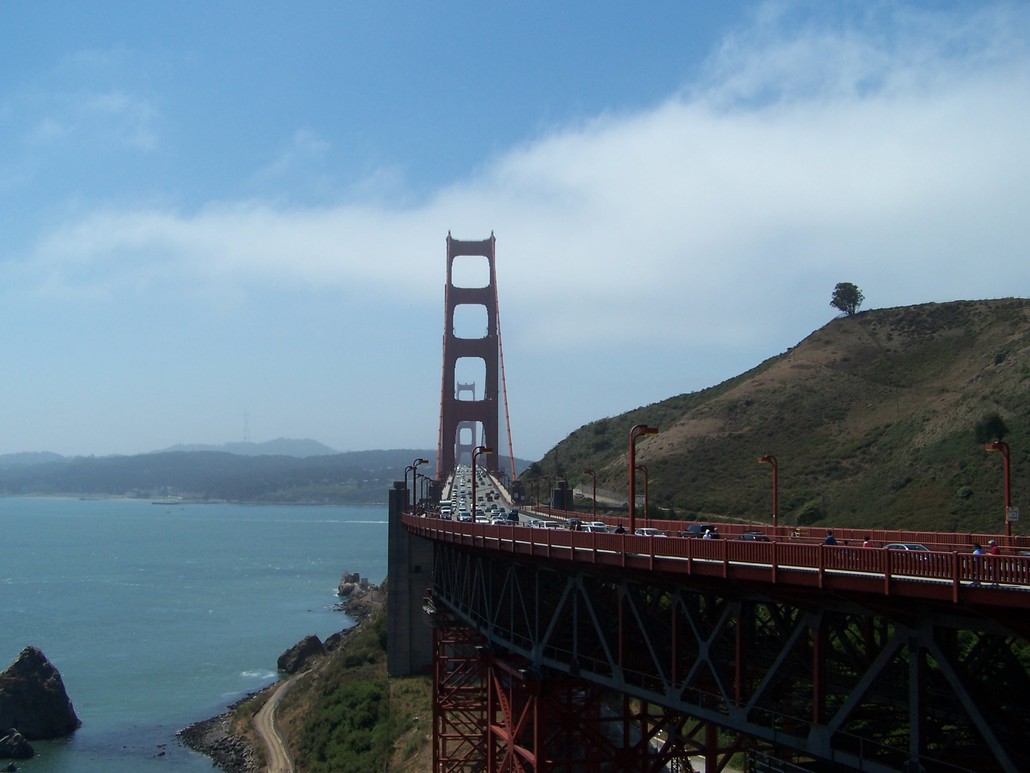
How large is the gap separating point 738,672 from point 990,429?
47.2 metres

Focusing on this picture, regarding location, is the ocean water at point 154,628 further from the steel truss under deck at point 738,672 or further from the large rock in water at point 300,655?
the steel truss under deck at point 738,672

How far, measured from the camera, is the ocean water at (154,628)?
5171 centimetres

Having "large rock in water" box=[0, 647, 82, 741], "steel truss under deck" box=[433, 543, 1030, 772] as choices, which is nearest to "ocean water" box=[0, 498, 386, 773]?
"large rock in water" box=[0, 647, 82, 741]

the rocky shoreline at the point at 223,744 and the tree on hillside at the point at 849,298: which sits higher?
the tree on hillside at the point at 849,298

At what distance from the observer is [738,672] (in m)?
15.7

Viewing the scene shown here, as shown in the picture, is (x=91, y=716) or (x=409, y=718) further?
(x=91, y=716)

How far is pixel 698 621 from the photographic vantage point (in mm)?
18000

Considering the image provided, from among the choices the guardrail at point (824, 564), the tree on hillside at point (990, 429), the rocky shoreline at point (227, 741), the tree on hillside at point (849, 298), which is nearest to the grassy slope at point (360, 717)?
A: the rocky shoreline at point (227, 741)

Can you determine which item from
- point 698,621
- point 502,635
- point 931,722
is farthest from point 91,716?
point 931,722

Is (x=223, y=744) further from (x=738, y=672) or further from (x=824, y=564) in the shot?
(x=824, y=564)

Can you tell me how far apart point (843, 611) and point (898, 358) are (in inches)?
3216

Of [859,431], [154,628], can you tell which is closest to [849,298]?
[859,431]

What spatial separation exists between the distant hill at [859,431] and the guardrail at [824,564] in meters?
31.7

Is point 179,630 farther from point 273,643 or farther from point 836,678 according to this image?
point 836,678
